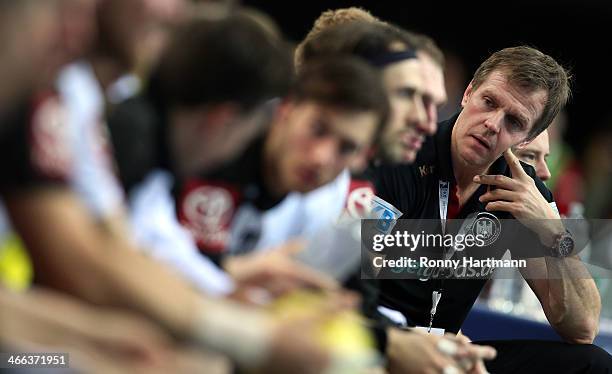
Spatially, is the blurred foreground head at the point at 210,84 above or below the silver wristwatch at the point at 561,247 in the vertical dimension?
below

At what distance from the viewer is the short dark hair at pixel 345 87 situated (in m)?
2.25

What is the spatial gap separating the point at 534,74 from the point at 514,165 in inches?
14.2

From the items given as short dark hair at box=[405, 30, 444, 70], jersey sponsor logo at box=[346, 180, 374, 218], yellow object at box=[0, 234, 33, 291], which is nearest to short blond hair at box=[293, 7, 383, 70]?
short dark hair at box=[405, 30, 444, 70]

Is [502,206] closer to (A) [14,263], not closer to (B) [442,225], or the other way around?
(B) [442,225]

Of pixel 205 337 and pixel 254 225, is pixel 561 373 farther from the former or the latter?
pixel 205 337

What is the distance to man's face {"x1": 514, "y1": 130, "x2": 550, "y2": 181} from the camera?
12.5 feet

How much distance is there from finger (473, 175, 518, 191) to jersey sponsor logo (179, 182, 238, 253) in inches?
55.1

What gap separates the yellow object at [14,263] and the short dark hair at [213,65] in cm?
49

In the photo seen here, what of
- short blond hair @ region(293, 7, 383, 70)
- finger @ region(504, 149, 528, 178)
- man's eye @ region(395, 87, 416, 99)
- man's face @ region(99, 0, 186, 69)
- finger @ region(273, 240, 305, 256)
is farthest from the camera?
finger @ region(504, 149, 528, 178)

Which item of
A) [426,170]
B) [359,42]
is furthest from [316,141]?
[426,170]

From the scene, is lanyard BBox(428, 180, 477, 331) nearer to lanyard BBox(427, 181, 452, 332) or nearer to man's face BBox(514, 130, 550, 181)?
lanyard BBox(427, 181, 452, 332)

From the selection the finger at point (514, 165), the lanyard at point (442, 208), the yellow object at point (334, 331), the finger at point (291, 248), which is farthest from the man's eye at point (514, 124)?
the yellow object at point (334, 331)

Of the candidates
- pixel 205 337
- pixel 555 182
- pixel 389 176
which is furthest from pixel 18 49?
pixel 555 182

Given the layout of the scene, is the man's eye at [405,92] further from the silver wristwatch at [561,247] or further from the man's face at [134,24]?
the silver wristwatch at [561,247]
